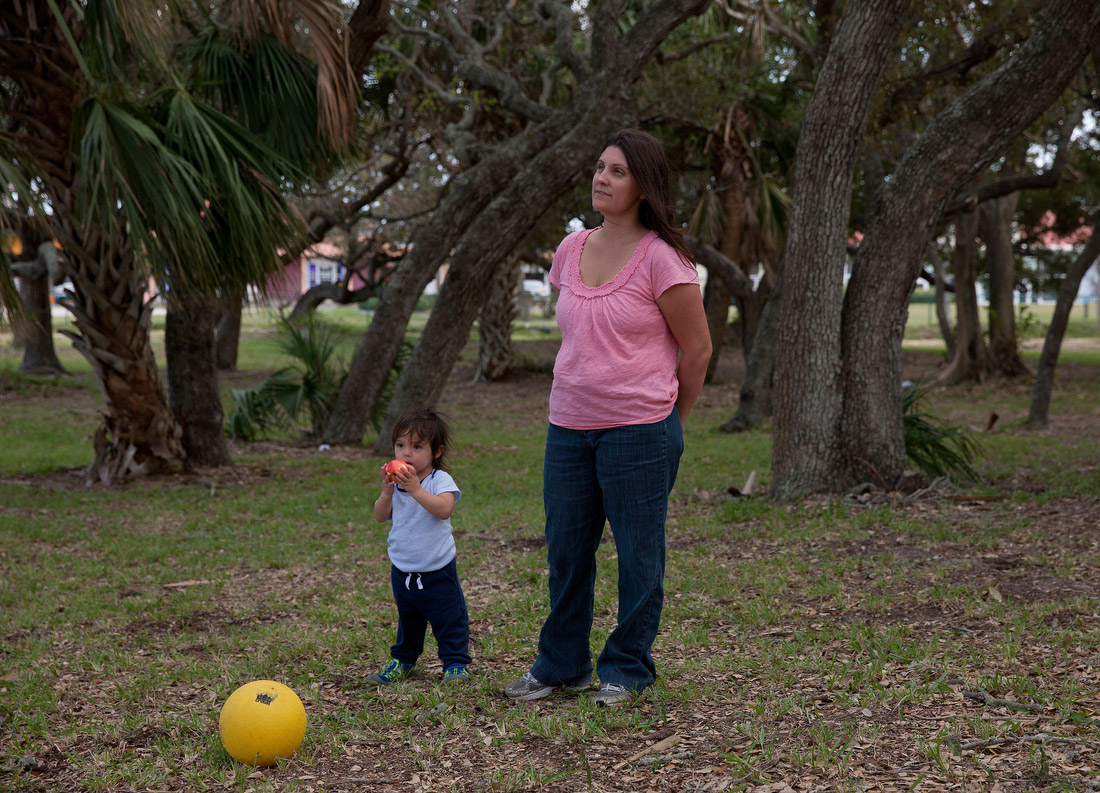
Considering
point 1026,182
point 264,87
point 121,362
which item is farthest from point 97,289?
point 1026,182

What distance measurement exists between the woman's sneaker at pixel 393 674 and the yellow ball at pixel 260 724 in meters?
0.71

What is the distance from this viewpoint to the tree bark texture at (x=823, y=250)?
684 centimetres

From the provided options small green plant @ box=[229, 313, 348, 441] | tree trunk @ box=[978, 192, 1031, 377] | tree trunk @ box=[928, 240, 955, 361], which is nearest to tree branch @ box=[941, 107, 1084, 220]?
tree trunk @ box=[978, 192, 1031, 377]

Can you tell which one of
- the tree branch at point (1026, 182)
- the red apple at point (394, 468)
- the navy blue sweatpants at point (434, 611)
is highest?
the tree branch at point (1026, 182)

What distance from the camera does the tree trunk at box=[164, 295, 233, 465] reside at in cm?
966

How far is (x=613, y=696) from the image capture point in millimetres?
3643

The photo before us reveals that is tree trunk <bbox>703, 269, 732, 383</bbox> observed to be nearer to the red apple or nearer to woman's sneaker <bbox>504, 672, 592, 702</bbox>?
woman's sneaker <bbox>504, 672, 592, 702</bbox>

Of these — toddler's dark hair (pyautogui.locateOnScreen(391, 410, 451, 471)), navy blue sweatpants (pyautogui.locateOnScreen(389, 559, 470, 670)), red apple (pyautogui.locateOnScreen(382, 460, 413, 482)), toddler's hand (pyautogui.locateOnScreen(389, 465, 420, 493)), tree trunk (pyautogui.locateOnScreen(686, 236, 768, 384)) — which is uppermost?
tree trunk (pyautogui.locateOnScreen(686, 236, 768, 384))

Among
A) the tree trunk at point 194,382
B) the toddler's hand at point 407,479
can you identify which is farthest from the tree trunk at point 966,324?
the toddler's hand at point 407,479

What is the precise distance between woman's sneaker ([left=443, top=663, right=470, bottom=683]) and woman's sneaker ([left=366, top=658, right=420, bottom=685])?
0.17m

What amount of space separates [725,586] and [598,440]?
7.12 ft

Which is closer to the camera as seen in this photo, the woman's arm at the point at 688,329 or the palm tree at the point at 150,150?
the woman's arm at the point at 688,329

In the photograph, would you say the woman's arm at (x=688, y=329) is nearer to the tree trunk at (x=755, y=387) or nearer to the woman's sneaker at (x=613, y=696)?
the woman's sneaker at (x=613, y=696)

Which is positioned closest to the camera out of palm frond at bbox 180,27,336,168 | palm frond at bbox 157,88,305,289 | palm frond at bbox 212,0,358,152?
palm frond at bbox 157,88,305,289
